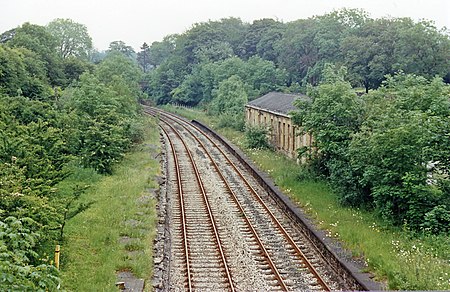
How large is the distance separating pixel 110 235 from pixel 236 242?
3.75m

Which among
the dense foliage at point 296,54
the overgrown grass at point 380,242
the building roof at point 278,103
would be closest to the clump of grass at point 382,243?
the overgrown grass at point 380,242

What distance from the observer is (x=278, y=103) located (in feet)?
111

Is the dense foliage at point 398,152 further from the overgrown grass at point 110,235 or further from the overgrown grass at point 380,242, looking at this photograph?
the overgrown grass at point 110,235

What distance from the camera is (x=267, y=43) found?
7344cm

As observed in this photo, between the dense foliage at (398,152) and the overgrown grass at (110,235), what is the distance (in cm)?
696

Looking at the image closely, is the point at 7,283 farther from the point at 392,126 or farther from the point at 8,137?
the point at 392,126

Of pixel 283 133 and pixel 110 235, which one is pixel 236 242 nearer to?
pixel 110 235

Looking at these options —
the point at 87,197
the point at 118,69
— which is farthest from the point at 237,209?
the point at 118,69

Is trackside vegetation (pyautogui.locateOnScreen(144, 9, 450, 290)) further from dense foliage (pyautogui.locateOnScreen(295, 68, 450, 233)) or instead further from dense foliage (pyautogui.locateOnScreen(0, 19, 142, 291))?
dense foliage (pyautogui.locateOnScreen(0, 19, 142, 291))

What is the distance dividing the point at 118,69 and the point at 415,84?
34.3 meters

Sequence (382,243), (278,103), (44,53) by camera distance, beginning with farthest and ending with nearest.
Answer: (44,53)
(278,103)
(382,243)

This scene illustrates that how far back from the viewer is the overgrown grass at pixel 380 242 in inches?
417

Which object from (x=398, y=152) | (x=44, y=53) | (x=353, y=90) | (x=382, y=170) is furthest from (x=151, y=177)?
(x=44, y=53)

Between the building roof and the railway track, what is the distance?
Answer: 239 inches
